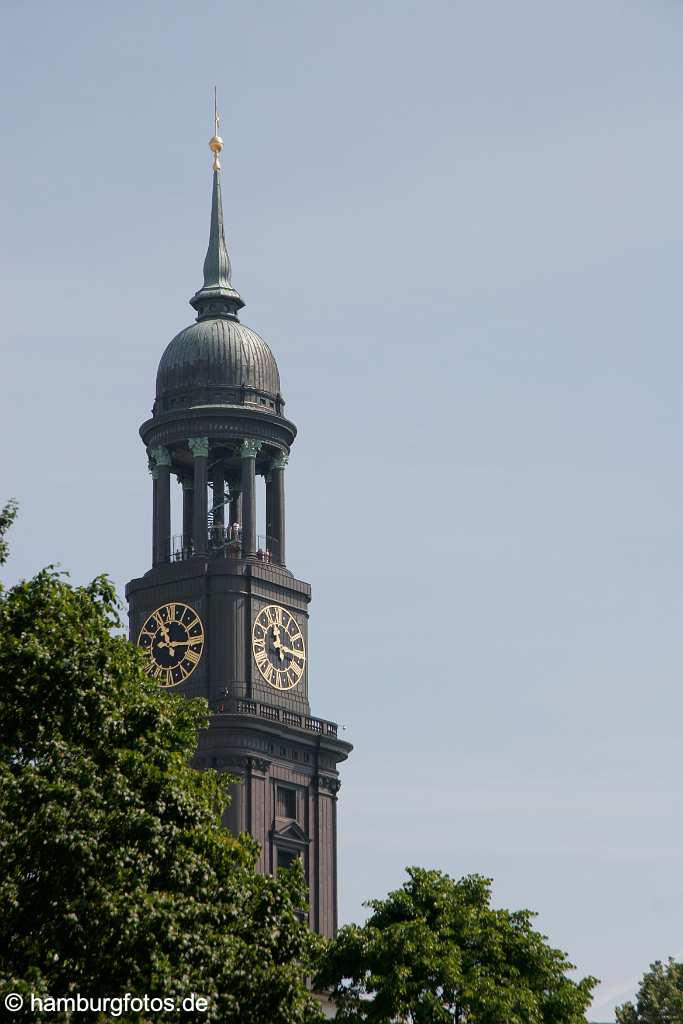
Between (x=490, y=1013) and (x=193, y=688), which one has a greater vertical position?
(x=193, y=688)

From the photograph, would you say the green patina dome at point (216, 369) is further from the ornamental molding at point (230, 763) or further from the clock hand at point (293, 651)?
the ornamental molding at point (230, 763)

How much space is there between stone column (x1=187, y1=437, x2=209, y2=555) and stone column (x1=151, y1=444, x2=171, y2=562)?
1930 millimetres

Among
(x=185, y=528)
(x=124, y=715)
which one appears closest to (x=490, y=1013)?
(x=124, y=715)

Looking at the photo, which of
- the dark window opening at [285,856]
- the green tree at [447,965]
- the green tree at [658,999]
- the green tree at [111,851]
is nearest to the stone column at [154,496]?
the dark window opening at [285,856]

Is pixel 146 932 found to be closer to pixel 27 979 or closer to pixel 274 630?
pixel 27 979

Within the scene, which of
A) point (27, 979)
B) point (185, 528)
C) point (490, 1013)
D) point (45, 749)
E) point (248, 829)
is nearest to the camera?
point (27, 979)

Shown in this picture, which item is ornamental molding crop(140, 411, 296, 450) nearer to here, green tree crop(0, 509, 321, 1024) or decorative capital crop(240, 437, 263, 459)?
decorative capital crop(240, 437, 263, 459)

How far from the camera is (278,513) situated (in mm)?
163500

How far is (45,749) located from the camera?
76812mm

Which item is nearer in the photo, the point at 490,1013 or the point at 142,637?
the point at 490,1013

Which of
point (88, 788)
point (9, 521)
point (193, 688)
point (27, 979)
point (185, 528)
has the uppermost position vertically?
point (185, 528)

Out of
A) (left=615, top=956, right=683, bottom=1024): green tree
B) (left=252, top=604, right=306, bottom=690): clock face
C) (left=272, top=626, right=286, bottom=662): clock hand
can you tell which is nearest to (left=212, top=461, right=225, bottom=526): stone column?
(left=252, top=604, right=306, bottom=690): clock face

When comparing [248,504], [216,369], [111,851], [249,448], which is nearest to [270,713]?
[248,504]

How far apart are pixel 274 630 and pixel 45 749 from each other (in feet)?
277
